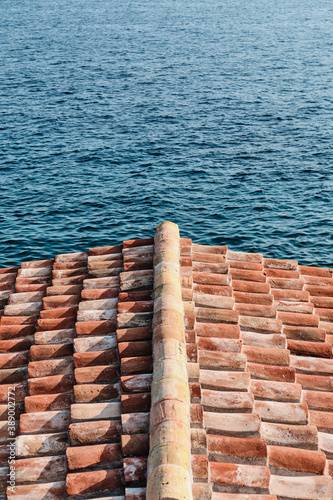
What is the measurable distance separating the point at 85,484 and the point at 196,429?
1.57m

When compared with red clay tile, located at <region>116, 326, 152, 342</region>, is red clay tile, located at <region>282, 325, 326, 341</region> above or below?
below

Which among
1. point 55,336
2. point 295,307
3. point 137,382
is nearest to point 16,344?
point 55,336

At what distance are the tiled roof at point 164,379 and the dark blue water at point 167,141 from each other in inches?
692

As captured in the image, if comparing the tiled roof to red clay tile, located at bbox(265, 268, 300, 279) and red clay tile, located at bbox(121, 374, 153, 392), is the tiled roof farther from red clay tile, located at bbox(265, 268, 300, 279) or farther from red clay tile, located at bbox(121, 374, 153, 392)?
red clay tile, located at bbox(265, 268, 300, 279)

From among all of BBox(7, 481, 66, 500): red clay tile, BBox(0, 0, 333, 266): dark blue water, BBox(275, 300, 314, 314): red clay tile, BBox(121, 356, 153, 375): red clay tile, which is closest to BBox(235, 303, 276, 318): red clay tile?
BBox(275, 300, 314, 314): red clay tile

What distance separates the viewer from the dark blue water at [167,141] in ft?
102

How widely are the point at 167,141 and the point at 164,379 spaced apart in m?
37.6

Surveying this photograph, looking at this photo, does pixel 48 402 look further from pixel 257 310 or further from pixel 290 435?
pixel 257 310

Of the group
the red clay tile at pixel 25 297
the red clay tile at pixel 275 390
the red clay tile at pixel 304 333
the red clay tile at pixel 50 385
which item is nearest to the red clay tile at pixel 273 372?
the red clay tile at pixel 275 390

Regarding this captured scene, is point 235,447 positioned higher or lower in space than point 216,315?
lower

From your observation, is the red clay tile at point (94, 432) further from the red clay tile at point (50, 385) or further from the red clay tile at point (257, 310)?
the red clay tile at point (257, 310)

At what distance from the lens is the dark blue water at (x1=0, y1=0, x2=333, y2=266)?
3119cm

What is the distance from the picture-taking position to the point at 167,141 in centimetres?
4359

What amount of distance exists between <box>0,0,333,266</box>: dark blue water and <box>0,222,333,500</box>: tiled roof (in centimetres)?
1758
